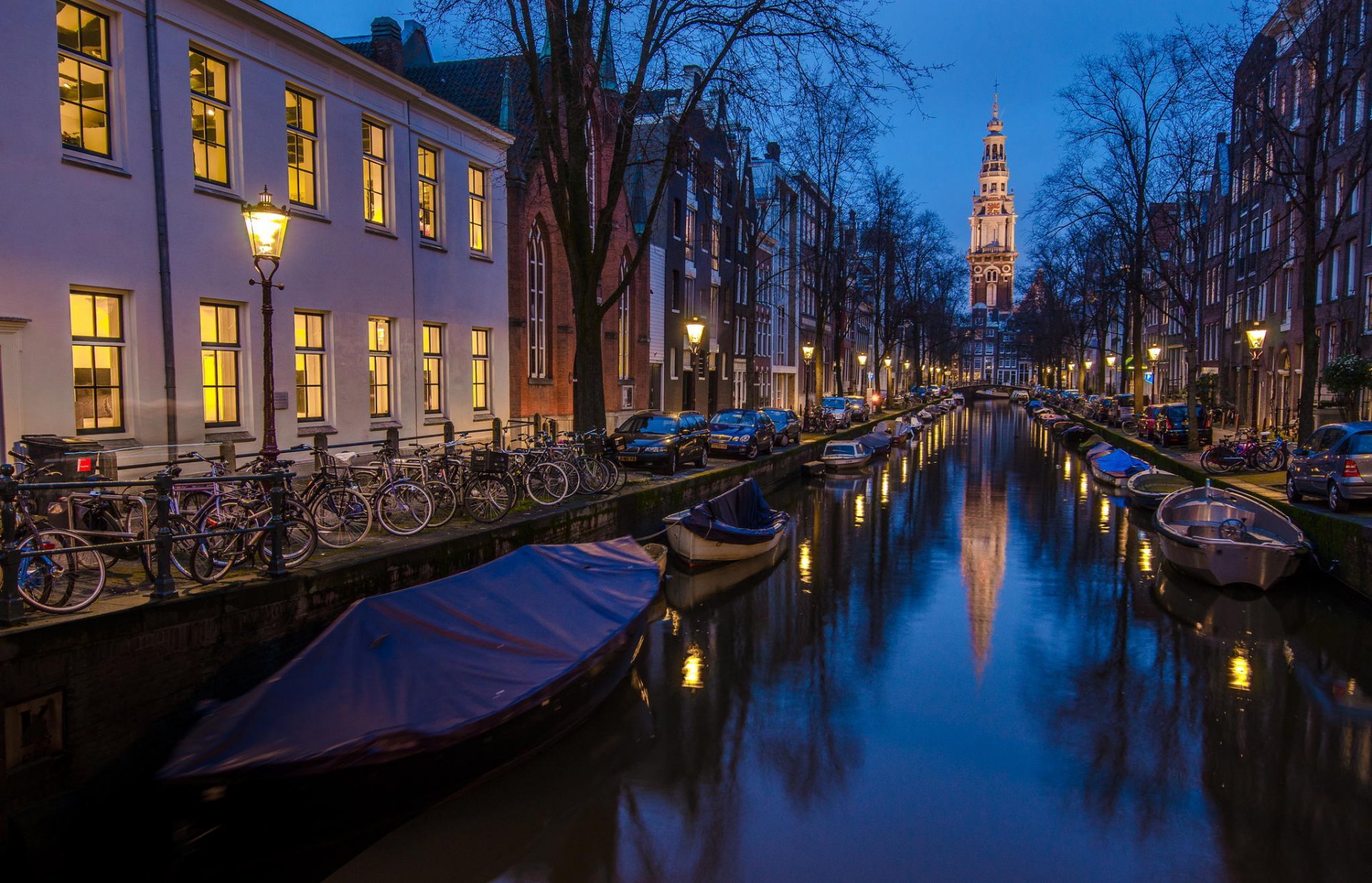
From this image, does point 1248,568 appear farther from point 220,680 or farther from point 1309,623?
point 220,680

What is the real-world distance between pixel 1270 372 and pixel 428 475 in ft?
131

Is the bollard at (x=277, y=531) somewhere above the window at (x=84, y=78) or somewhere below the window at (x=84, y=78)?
below

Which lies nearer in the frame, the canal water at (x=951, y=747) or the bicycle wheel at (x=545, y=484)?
the canal water at (x=951, y=747)

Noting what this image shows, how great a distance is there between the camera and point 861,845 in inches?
299

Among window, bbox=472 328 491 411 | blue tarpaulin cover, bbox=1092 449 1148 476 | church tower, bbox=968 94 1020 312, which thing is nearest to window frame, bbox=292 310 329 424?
window, bbox=472 328 491 411

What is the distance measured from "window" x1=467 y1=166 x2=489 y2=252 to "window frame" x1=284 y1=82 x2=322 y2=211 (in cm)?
529

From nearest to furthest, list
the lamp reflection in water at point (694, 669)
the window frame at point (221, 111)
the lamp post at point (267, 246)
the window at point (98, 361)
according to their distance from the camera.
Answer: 1. the lamp post at point (267, 246)
2. the lamp reflection in water at point (694, 669)
3. the window at point (98, 361)
4. the window frame at point (221, 111)

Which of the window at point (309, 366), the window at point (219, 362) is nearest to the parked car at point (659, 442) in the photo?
the window at point (309, 366)

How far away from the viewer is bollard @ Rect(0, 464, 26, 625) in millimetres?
6781

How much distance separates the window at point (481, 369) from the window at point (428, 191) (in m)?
2.87

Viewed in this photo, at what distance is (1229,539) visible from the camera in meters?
15.6

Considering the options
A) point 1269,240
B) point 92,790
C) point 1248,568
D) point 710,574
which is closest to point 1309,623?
point 1248,568

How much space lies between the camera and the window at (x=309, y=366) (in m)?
17.3

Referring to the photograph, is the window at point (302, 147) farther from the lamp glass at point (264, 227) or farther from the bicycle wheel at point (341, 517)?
the bicycle wheel at point (341, 517)
